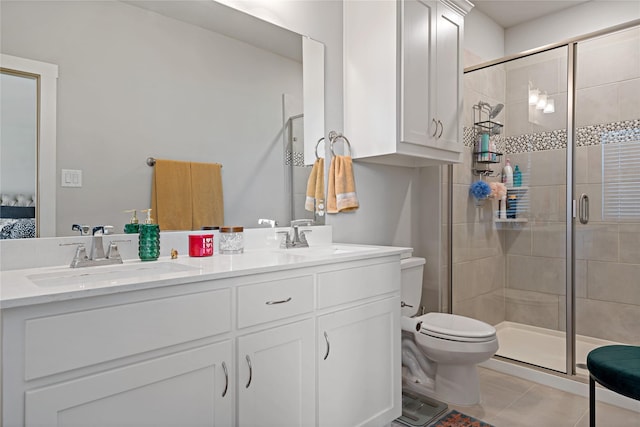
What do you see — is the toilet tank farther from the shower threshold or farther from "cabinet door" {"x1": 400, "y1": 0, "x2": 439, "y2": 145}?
the shower threshold

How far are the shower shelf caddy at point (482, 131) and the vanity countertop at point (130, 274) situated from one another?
5.19ft

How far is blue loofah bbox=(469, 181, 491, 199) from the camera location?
296 centimetres

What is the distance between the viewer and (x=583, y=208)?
2.57 metres

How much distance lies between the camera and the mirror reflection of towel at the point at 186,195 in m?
1.61

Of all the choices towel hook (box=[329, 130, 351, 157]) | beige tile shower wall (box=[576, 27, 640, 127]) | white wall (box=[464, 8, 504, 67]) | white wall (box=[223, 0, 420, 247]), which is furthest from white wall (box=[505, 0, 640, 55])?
towel hook (box=[329, 130, 351, 157])

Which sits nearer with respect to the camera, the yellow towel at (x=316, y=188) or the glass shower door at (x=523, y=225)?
the yellow towel at (x=316, y=188)

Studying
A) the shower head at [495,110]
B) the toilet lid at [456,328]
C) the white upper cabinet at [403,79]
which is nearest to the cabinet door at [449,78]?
the white upper cabinet at [403,79]

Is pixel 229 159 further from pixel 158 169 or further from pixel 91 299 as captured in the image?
pixel 91 299

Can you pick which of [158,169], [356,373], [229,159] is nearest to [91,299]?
[158,169]

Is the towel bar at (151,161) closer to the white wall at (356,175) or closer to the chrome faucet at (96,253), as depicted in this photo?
the chrome faucet at (96,253)

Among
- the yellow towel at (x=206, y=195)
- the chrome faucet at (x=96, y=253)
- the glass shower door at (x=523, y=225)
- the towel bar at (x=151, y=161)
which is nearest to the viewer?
the chrome faucet at (x=96, y=253)

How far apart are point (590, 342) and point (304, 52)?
2609 mm

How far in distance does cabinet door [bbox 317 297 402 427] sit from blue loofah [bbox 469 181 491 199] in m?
1.47

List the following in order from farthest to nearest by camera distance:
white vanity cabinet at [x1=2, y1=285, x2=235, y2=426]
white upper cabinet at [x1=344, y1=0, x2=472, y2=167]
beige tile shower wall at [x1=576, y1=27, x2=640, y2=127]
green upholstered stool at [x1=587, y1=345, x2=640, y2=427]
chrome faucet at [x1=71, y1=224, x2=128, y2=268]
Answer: beige tile shower wall at [x1=576, y1=27, x2=640, y2=127]
white upper cabinet at [x1=344, y1=0, x2=472, y2=167]
green upholstered stool at [x1=587, y1=345, x2=640, y2=427]
chrome faucet at [x1=71, y1=224, x2=128, y2=268]
white vanity cabinet at [x1=2, y1=285, x2=235, y2=426]
